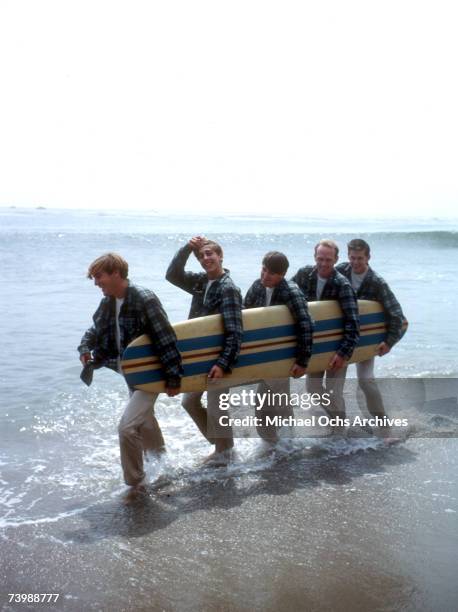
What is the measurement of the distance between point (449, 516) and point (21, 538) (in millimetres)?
2678

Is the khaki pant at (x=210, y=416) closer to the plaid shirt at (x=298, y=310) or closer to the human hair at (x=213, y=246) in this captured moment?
the plaid shirt at (x=298, y=310)

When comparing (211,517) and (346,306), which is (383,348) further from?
(211,517)

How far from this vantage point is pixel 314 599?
3.57 m

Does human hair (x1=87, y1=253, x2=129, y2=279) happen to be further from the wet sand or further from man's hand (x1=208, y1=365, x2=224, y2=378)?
the wet sand

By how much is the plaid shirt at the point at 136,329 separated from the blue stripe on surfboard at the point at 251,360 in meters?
0.13

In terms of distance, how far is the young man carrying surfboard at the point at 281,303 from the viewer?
5.20 meters

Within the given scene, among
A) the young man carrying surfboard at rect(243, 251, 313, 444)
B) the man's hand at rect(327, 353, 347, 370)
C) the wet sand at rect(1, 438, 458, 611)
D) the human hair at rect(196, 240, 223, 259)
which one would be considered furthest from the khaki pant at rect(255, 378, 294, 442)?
the human hair at rect(196, 240, 223, 259)

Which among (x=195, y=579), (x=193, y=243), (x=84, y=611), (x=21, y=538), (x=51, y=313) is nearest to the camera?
(x=84, y=611)

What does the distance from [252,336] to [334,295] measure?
2.65 ft

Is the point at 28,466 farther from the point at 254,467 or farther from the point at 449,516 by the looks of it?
the point at 449,516

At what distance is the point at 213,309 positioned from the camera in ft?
17.3

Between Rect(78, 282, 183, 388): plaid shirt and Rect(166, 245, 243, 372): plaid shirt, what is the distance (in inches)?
16.8

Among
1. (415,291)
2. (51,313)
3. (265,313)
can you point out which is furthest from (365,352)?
(415,291)

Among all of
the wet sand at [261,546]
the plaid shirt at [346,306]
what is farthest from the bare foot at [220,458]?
the plaid shirt at [346,306]
